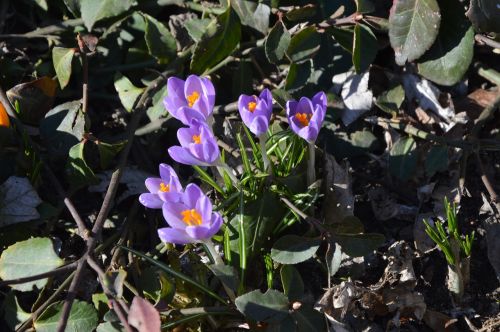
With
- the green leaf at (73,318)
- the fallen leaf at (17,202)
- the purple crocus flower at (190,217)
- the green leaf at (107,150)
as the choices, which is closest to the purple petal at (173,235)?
the purple crocus flower at (190,217)

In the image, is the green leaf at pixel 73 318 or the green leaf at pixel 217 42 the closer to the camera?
the green leaf at pixel 73 318

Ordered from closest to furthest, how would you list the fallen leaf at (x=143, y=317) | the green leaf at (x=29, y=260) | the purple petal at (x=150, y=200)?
1. the fallen leaf at (x=143, y=317)
2. the purple petal at (x=150, y=200)
3. the green leaf at (x=29, y=260)

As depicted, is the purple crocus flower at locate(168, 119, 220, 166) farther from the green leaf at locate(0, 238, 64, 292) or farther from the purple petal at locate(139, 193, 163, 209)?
the green leaf at locate(0, 238, 64, 292)

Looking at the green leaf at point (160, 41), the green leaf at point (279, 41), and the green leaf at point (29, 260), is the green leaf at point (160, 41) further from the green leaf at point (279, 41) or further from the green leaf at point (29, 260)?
the green leaf at point (29, 260)

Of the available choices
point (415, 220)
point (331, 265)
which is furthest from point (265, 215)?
point (415, 220)

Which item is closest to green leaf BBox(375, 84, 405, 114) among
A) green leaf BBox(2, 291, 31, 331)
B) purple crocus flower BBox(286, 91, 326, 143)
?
purple crocus flower BBox(286, 91, 326, 143)
